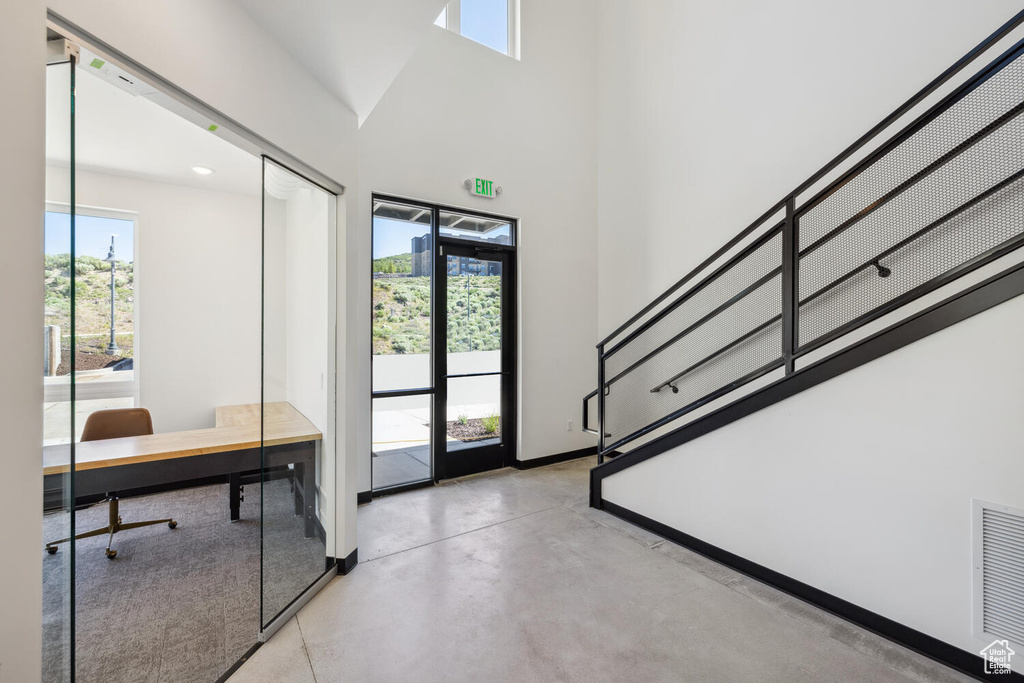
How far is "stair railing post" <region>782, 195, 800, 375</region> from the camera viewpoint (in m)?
2.71

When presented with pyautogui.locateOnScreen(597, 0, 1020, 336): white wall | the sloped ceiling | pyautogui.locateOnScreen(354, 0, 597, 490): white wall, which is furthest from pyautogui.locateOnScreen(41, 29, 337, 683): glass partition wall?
pyautogui.locateOnScreen(597, 0, 1020, 336): white wall

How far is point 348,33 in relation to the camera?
6.99 ft

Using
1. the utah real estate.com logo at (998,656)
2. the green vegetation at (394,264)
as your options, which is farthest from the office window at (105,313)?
the utah real estate.com logo at (998,656)

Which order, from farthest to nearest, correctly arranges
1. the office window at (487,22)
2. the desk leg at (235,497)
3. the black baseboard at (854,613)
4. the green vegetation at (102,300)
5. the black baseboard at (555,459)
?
the black baseboard at (555,459)
the office window at (487,22)
the green vegetation at (102,300)
the desk leg at (235,497)
the black baseboard at (854,613)

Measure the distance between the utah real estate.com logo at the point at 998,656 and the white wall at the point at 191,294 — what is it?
5458mm

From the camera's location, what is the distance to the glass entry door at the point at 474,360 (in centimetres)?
459

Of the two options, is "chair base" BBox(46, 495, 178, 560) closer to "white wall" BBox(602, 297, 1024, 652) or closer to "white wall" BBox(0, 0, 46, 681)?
"white wall" BBox(0, 0, 46, 681)

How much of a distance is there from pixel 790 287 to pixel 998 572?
1.59 meters

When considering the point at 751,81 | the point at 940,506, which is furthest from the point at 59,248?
the point at 751,81

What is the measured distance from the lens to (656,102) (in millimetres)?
4926

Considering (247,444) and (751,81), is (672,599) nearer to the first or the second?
(247,444)

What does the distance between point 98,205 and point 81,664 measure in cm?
374

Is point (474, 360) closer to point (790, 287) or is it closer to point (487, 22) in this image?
point (790, 287)

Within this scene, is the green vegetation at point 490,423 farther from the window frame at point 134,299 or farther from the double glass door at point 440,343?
the window frame at point 134,299
